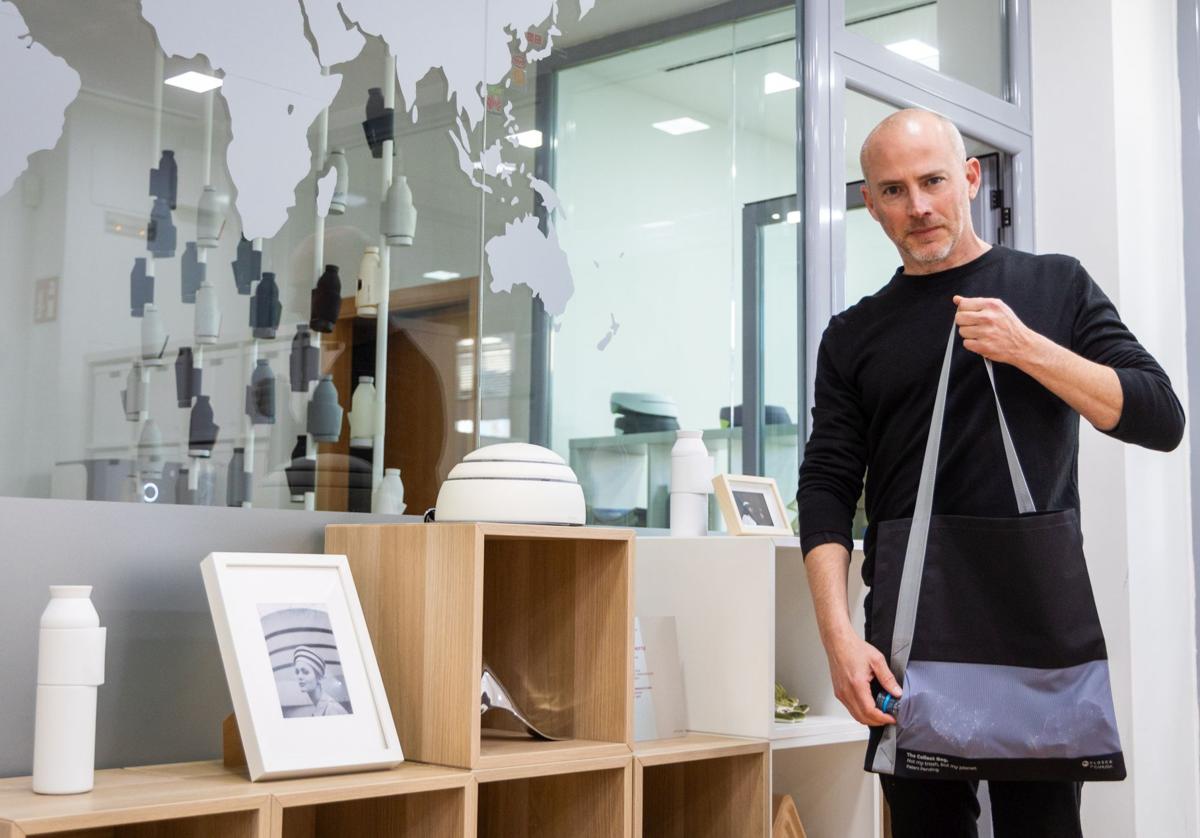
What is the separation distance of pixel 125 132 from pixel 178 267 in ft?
0.65

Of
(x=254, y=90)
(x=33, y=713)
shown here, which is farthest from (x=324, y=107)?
(x=33, y=713)

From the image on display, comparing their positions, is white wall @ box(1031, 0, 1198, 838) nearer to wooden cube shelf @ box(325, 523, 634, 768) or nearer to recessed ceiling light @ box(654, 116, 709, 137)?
recessed ceiling light @ box(654, 116, 709, 137)

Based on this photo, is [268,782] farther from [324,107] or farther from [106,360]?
[324,107]

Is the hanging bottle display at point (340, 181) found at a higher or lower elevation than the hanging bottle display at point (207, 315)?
higher

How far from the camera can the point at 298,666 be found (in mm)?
1685

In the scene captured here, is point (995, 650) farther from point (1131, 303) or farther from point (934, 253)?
point (1131, 303)

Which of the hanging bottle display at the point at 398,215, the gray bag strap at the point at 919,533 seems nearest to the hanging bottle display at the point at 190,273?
the hanging bottle display at the point at 398,215

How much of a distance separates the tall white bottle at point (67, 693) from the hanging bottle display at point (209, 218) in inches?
22.8

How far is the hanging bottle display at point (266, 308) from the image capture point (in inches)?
76.6

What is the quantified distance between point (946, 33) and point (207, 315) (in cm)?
243

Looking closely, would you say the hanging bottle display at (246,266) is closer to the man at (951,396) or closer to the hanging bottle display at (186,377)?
the hanging bottle display at (186,377)

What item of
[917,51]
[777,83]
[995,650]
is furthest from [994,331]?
[917,51]

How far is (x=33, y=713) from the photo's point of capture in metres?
1.67

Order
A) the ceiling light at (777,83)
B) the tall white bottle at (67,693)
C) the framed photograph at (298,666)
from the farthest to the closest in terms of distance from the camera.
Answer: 1. the ceiling light at (777,83)
2. the framed photograph at (298,666)
3. the tall white bottle at (67,693)
